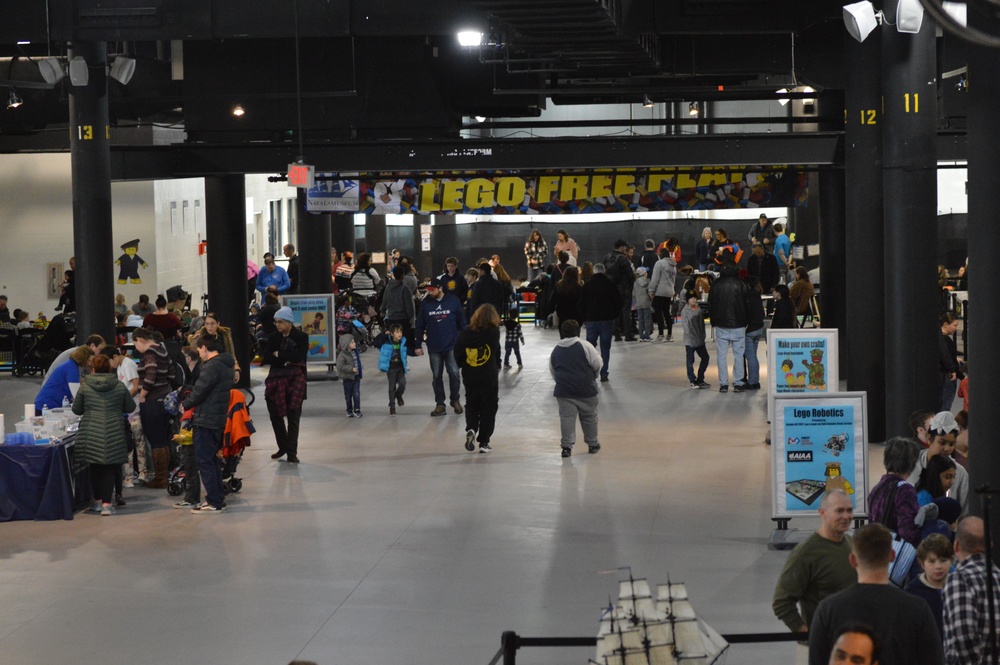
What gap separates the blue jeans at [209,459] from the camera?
1192 cm

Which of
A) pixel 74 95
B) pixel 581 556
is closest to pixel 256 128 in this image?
pixel 74 95

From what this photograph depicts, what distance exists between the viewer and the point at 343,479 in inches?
530

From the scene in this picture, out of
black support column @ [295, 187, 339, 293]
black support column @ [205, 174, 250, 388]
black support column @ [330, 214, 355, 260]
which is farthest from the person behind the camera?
black support column @ [330, 214, 355, 260]

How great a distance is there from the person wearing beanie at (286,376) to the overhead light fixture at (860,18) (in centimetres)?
613

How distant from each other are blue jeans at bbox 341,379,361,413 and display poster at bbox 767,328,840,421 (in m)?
5.83

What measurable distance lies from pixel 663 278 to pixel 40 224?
12049mm

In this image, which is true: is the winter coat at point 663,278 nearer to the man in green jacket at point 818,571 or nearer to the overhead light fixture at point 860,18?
the overhead light fixture at point 860,18

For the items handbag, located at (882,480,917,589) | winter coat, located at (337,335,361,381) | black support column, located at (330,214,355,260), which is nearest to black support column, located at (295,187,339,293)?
black support column, located at (330,214,355,260)

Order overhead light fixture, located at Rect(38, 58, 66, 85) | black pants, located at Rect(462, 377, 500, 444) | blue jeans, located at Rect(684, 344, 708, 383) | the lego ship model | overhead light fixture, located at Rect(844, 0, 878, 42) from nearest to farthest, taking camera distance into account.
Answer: the lego ship model → overhead light fixture, located at Rect(844, 0, 878, 42) → black pants, located at Rect(462, 377, 500, 444) → overhead light fixture, located at Rect(38, 58, 66, 85) → blue jeans, located at Rect(684, 344, 708, 383)

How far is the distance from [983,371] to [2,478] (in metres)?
8.11

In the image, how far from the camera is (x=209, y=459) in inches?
470

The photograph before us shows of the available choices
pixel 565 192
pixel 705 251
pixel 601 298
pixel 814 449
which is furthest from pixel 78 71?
pixel 705 251

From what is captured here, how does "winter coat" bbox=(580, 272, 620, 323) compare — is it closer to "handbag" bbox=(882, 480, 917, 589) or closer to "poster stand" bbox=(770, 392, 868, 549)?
"poster stand" bbox=(770, 392, 868, 549)

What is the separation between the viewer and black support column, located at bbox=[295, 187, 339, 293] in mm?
24078
